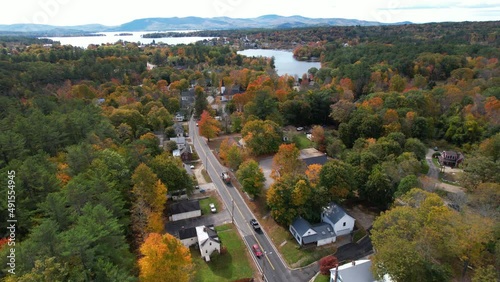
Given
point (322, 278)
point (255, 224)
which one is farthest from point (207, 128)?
point (322, 278)

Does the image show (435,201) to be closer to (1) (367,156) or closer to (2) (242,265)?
(1) (367,156)

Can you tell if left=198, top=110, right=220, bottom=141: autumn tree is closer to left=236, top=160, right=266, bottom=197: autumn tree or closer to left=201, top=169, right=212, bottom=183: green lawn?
left=201, top=169, right=212, bottom=183: green lawn

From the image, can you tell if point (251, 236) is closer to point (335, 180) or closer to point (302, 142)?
point (335, 180)

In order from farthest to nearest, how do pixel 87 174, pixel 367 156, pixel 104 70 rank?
pixel 104 70
pixel 367 156
pixel 87 174

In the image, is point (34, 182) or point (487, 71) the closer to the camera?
point (34, 182)

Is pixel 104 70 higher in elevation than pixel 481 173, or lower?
higher

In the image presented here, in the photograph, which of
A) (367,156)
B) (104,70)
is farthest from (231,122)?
(104,70)

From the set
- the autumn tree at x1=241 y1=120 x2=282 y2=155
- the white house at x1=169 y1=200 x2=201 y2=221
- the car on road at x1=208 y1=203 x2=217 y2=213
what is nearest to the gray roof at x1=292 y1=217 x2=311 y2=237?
the car on road at x1=208 y1=203 x2=217 y2=213
